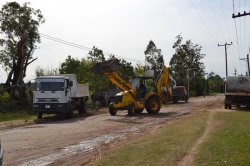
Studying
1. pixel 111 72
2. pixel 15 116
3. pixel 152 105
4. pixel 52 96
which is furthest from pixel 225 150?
pixel 15 116

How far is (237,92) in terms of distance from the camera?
1468 inches

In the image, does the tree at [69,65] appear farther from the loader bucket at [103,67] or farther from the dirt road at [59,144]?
the dirt road at [59,144]

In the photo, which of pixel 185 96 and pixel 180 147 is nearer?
pixel 180 147

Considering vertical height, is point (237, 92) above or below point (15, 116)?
above

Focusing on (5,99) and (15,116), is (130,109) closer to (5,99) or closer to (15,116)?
(15,116)

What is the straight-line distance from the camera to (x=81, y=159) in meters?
12.5

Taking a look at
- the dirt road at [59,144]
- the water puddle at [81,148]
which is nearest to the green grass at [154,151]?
the dirt road at [59,144]

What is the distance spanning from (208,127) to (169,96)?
533 inches

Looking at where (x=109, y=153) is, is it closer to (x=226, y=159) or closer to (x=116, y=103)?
(x=226, y=159)

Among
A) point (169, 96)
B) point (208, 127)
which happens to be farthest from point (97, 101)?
point (208, 127)

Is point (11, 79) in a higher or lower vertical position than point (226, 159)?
higher

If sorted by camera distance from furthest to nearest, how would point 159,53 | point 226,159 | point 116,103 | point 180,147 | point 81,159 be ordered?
point 159,53, point 116,103, point 180,147, point 81,159, point 226,159

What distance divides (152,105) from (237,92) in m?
9.74

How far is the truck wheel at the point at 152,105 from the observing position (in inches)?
1217
